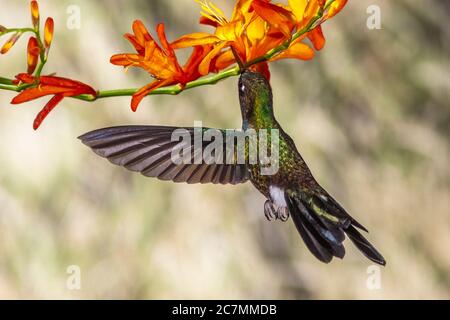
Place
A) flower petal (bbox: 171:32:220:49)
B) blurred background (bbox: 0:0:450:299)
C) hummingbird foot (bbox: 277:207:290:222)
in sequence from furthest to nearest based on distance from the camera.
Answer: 1. blurred background (bbox: 0:0:450:299)
2. hummingbird foot (bbox: 277:207:290:222)
3. flower petal (bbox: 171:32:220:49)

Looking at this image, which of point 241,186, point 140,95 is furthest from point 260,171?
point 241,186

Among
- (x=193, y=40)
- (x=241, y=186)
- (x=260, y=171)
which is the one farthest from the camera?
(x=241, y=186)

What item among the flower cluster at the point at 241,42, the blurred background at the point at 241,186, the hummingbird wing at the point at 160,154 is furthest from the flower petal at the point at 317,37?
the blurred background at the point at 241,186

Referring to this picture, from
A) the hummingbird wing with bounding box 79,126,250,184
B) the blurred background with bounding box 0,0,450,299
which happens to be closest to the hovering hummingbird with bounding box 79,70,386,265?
the hummingbird wing with bounding box 79,126,250,184

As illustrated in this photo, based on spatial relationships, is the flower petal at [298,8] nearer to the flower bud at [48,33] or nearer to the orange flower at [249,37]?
the orange flower at [249,37]

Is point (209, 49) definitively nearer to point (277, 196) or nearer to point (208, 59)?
point (208, 59)

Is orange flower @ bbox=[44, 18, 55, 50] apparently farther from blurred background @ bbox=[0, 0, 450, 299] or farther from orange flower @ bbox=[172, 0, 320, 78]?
blurred background @ bbox=[0, 0, 450, 299]
